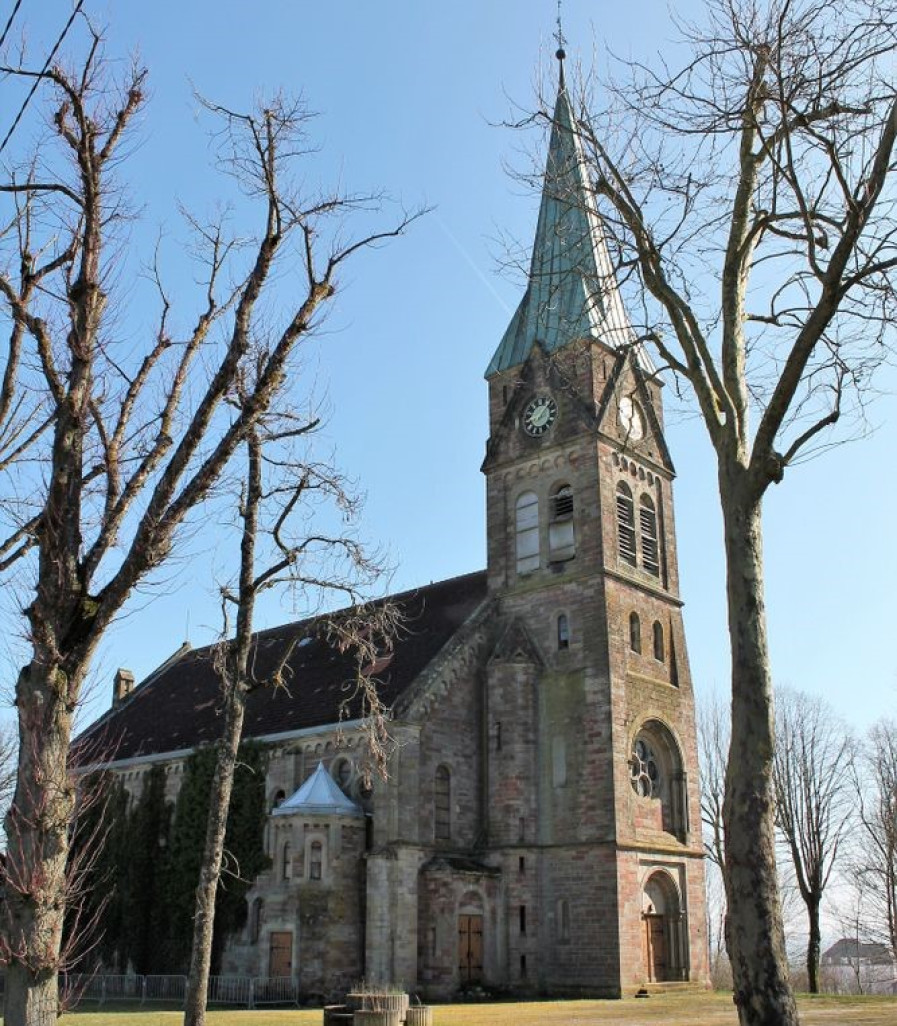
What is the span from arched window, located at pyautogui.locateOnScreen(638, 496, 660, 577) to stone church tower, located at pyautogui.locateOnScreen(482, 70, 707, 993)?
7 cm

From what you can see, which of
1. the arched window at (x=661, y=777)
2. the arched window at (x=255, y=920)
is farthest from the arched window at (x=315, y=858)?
the arched window at (x=661, y=777)

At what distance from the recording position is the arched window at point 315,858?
31.3 m

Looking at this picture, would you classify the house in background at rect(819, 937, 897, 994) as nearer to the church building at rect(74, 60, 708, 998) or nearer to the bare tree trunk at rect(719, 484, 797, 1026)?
A: the church building at rect(74, 60, 708, 998)

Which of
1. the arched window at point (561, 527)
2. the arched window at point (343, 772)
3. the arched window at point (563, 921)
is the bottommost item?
the arched window at point (563, 921)

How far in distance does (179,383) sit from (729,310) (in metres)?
6.67

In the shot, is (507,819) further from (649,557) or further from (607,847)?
(649,557)

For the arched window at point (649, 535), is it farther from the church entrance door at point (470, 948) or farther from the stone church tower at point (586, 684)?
the church entrance door at point (470, 948)

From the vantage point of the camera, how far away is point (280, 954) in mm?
30797

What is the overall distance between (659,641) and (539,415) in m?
9.07

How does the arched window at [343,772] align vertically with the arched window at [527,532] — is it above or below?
below

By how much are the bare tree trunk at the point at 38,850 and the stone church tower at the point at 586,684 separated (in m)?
21.2

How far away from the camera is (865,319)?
43.8ft

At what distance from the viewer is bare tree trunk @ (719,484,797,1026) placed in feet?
33.8

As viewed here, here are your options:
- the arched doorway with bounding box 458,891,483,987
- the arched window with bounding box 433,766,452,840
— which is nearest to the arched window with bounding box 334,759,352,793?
the arched window with bounding box 433,766,452,840
